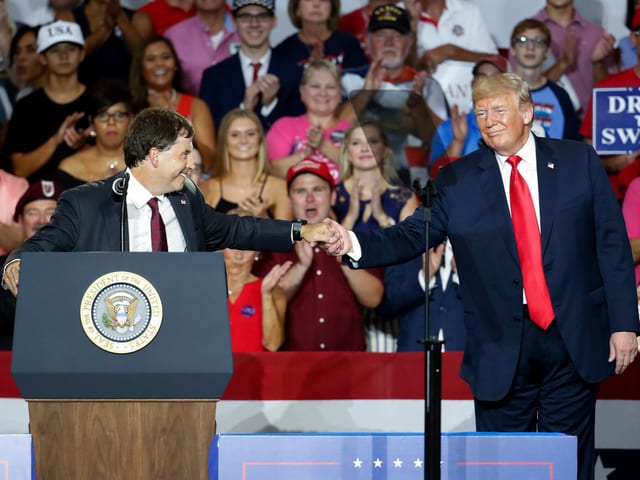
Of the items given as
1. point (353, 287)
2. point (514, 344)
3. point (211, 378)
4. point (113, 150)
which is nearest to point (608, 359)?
point (514, 344)

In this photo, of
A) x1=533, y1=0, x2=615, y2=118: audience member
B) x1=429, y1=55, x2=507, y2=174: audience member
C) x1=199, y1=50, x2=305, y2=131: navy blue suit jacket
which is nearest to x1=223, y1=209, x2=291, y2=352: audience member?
x1=199, y1=50, x2=305, y2=131: navy blue suit jacket

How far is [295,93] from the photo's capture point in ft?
18.5

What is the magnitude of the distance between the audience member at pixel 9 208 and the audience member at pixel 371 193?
1571 millimetres

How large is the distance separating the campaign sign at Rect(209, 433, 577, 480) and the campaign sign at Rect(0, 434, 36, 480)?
1.42 feet

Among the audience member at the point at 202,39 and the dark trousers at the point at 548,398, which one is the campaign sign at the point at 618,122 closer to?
the audience member at the point at 202,39

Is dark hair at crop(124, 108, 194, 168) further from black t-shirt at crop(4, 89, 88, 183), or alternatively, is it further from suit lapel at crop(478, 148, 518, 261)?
black t-shirt at crop(4, 89, 88, 183)

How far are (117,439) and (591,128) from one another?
141 inches

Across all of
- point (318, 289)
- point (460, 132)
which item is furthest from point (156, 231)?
point (460, 132)

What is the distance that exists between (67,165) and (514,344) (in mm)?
3029

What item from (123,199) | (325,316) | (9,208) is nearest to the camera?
(123,199)

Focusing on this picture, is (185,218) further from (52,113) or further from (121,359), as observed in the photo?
(52,113)

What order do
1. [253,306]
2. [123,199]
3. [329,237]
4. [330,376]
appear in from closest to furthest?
[123,199] → [329,237] → [330,376] → [253,306]

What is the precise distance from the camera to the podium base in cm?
262

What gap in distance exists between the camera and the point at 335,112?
558 cm
